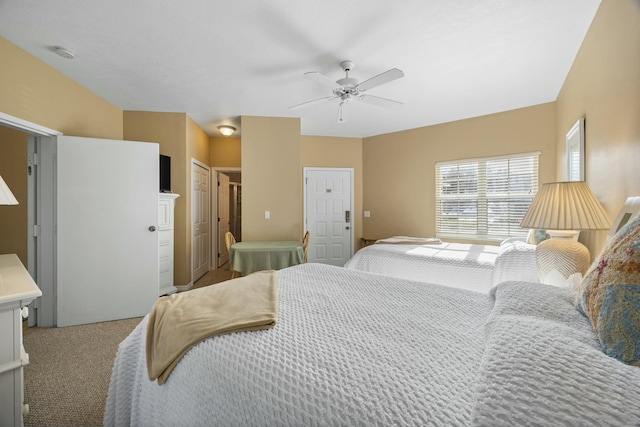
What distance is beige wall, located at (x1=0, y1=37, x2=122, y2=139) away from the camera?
224 centimetres

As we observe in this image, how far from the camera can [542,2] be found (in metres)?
1.80

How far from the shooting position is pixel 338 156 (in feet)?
17.0

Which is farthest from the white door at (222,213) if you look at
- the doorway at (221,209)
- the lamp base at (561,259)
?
the lamp base at (561,259)

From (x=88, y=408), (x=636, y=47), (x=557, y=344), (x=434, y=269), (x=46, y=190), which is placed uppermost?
(x=636, y=47)

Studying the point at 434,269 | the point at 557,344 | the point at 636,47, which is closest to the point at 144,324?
the point at 557,344

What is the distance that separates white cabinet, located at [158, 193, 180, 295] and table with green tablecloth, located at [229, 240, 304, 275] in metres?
1.03

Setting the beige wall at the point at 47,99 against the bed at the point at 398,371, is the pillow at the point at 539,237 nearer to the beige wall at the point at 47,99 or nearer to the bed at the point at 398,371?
the bed at the point at 398,371

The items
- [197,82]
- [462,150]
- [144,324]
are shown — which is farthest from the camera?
[462,150]

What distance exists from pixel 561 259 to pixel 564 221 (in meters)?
0.24

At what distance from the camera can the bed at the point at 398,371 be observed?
0.50 metres

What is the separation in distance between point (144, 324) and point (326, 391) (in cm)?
98

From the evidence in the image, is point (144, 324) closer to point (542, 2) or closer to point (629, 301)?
point (629, 301)

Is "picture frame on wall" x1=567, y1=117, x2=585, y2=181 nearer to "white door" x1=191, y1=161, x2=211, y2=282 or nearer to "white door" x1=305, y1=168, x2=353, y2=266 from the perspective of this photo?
"white door" x1=305, y1=168, x2=353, y2=266

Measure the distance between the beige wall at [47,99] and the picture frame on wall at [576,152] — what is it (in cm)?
472
